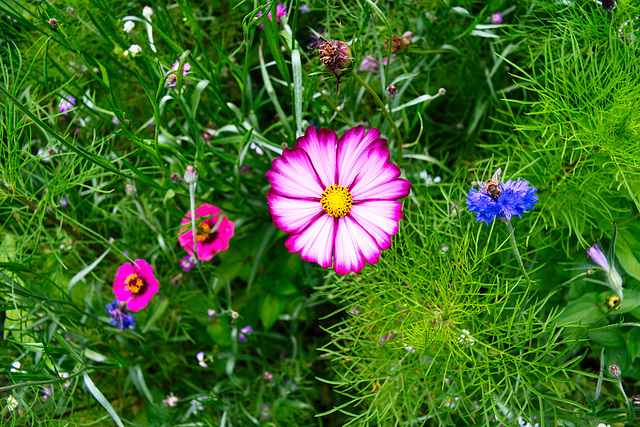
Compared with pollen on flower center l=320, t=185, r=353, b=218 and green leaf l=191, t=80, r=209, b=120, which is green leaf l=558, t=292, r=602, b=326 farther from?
green leaf l=191, t=80, r=209, b=120

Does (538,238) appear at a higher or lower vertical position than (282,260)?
higher

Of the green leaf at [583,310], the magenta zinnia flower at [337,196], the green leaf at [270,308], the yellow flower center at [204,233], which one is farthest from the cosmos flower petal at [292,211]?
the green leaf at [583,310]

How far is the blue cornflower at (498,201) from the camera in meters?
0.59

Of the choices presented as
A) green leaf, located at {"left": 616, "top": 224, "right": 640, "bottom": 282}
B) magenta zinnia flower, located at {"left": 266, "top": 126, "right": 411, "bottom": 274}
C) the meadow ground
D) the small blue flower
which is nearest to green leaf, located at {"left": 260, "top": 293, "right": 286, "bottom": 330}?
the meadow ground

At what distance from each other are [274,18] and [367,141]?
0.72ft

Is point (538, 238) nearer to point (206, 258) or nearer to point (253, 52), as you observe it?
point (206, 258)

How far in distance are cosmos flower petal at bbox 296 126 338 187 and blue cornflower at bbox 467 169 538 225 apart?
217 mm

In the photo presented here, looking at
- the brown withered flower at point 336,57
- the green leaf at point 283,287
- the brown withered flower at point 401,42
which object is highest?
the brown withered flower at point 401,42

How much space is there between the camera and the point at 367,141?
69cm

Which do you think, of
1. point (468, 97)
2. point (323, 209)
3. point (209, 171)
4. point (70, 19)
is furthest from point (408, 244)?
point (70, 19)

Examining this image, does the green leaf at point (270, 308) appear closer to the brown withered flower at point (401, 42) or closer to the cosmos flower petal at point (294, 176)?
the cosmos flower petal at point (294, 176)

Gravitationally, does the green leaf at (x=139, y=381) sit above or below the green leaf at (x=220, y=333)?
below

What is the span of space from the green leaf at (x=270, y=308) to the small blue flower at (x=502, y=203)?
0.53 metres

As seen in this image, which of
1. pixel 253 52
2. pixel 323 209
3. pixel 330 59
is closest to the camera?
pixel 330 59
